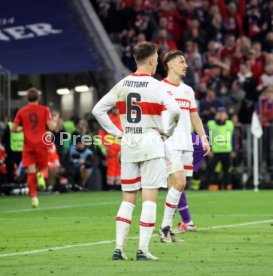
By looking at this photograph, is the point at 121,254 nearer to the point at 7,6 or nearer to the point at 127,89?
the point at 127,89

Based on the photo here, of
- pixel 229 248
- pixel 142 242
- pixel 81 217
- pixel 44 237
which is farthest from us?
pixel 81 217

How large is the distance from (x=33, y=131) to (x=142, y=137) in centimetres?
1080

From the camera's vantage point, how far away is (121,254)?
12.5 metres

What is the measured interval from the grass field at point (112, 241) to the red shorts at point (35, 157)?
2.73ft

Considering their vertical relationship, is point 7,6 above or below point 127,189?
above

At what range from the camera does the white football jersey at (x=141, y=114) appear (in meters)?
12.5

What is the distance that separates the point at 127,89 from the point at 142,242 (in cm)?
156

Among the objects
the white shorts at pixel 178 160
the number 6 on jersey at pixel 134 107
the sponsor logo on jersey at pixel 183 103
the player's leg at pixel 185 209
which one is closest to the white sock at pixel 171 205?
the white shorts at pixel 178 160

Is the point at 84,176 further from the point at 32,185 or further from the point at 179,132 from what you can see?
the point at 179,132

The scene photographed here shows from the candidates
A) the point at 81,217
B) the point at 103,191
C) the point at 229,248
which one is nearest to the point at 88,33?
the point at 103,191

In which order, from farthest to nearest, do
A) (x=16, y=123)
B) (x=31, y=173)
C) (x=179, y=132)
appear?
1. (x=31, y=173)
2. (x=16, y=123)
3. (x=179, y=132)

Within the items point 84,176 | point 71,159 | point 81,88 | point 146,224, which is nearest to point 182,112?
point 146,224

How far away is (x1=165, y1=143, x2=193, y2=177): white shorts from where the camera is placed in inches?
623

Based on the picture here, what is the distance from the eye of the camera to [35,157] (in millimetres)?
23469
